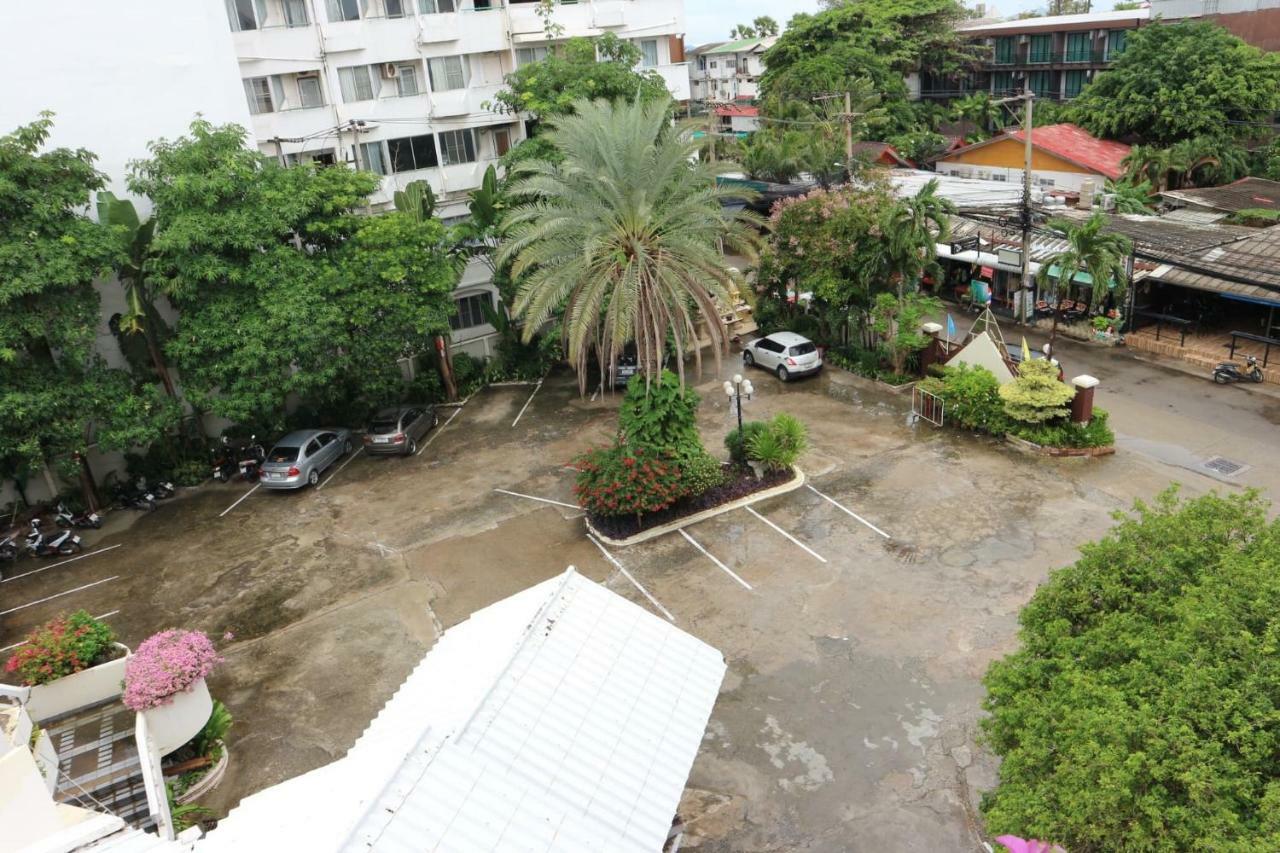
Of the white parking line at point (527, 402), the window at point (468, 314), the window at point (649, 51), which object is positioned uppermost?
the window at point (649, 51)

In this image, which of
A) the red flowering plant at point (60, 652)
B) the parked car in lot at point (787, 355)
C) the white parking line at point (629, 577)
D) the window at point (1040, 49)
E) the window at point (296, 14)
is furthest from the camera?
the window at point (1040, 49)

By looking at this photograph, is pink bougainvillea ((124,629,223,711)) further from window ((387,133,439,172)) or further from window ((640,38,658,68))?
window ((640,38,658,68))

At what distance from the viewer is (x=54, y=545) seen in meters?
22.1

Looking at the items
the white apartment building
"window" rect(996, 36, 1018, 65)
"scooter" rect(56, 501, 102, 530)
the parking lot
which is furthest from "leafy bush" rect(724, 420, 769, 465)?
the white apartment building

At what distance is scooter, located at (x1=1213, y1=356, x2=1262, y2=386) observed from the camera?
25.7 metres

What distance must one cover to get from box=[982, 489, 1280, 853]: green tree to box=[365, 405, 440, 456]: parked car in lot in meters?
19.3

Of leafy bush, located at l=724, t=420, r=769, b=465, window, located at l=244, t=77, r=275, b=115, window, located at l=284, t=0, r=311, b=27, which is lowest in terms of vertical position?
leafy bush, located at l=724, t=420, r=769, b=465

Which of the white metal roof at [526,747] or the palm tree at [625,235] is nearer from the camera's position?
the white metal roof at [526,747]

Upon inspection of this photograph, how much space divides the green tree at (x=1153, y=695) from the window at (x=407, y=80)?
29782 millimetres

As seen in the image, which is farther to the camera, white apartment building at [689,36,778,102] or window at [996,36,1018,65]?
white apartment building at [689,36,778,102]

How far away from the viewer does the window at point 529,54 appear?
35000 millimetres

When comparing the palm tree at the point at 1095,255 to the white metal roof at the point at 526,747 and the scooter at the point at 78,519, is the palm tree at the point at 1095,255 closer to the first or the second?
the white metal roof at the point at 526,747

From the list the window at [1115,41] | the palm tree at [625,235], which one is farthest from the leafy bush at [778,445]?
the window at [1115,41]

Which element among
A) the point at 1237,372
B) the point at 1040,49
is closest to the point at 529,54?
the point at 1237,372
